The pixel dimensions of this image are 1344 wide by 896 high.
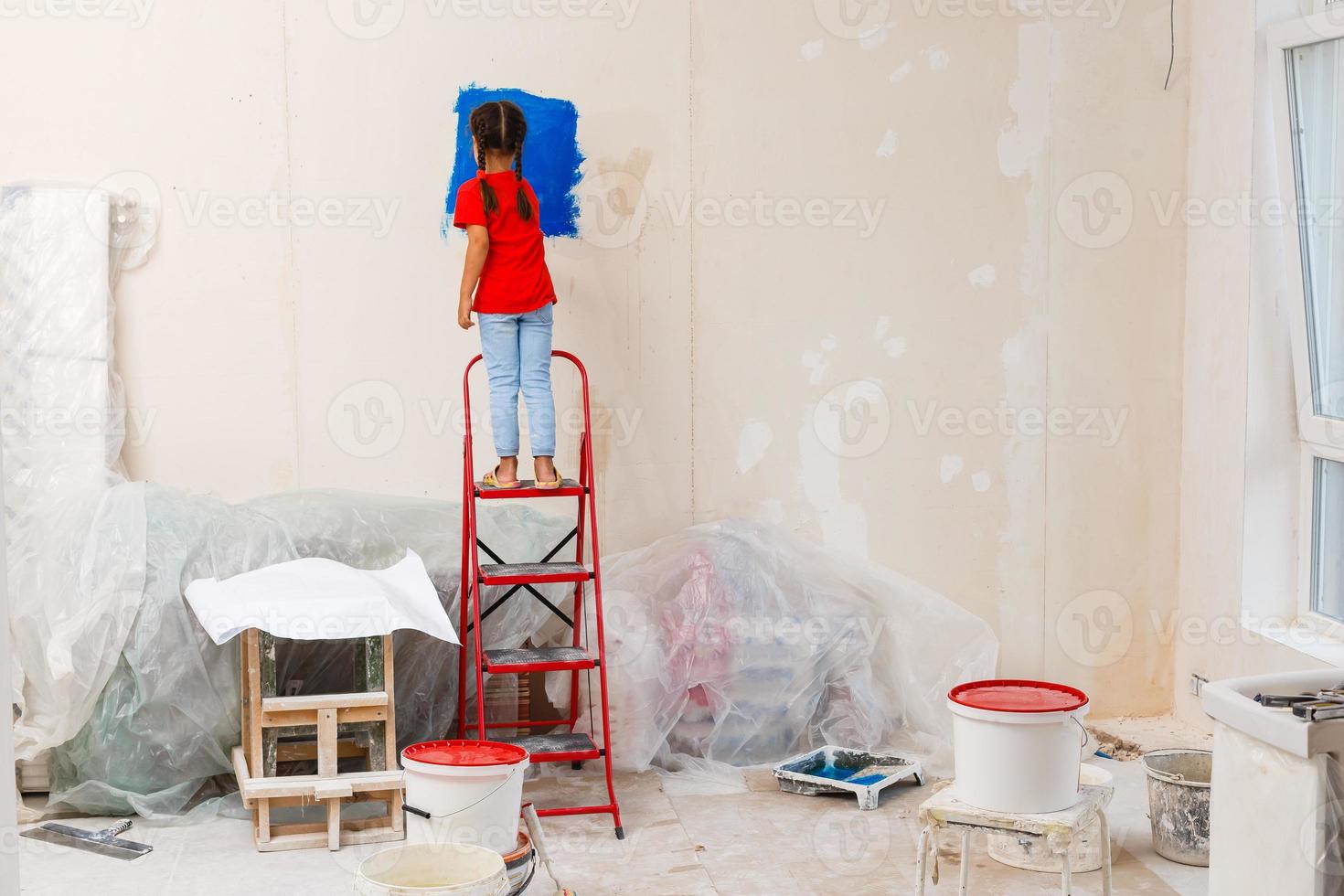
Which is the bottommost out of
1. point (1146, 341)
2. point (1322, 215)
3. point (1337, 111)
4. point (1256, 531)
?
point (1256, 531)

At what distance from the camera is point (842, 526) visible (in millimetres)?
4301

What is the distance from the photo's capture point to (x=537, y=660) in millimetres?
3510

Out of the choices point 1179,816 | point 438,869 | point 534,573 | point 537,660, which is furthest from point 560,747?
point 1179,816

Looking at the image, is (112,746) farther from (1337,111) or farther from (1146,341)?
(1337,111)

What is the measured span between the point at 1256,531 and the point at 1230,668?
447 mm

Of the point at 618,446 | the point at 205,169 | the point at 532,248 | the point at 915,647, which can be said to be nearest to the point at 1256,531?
the point at 915,647

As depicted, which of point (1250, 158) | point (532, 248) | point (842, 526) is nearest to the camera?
point (532, 248)

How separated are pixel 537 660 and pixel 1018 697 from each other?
4.50 feet

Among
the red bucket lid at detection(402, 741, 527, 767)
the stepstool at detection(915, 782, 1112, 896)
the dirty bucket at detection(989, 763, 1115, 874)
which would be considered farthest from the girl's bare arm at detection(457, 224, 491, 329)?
the dirty bucket at detection(989, 763, 1115, 874)

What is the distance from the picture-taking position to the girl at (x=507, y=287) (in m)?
3.54

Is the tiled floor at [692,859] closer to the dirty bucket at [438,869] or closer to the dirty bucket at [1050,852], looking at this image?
the dirty bucket at [1050,852]

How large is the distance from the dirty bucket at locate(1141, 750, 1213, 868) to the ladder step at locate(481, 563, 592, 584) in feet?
5.11

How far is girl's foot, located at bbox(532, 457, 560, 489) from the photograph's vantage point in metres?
3.67

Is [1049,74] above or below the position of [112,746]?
above
